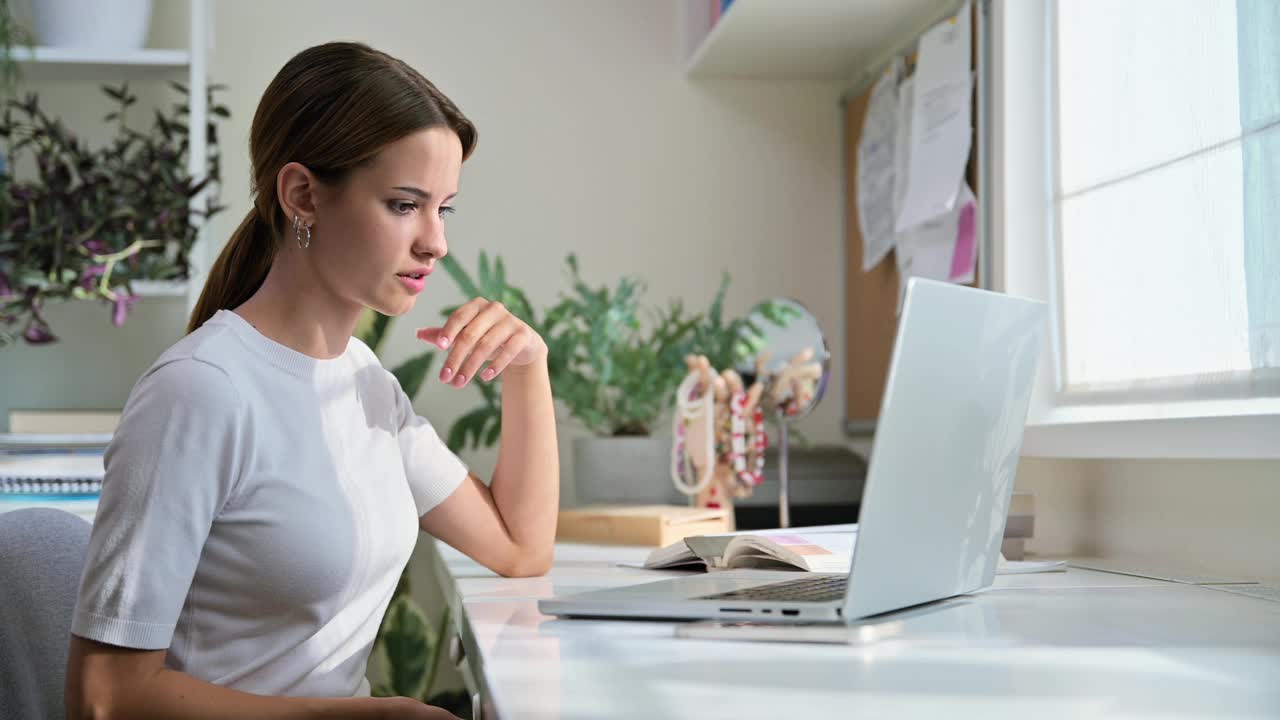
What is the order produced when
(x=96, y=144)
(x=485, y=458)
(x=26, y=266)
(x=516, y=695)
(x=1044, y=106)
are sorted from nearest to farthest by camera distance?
(x=516, y=695) < (x=1044, y=106) < (x=26, y=266) < (x=96, y=144) < (x=485, y=458)

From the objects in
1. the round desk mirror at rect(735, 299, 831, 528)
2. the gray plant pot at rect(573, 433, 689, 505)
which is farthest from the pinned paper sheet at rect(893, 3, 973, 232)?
the gray plant pot at rect(573, 433, 689, 505)

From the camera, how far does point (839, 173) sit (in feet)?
8.38

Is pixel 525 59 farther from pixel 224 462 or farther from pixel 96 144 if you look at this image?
pixel 224 462

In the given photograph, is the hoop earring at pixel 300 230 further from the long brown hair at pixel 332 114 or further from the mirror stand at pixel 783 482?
the mirror stand at pixel 783 482

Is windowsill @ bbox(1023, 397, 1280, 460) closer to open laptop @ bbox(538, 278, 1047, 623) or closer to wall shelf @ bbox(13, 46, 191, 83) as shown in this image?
open laptop @ bbox(538, 278, 1047, 623)

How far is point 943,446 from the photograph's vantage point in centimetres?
89

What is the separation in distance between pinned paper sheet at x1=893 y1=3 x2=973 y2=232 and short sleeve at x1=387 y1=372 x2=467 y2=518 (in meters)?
0.97

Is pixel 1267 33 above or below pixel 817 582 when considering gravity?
above

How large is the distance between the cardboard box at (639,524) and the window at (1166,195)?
49 cm

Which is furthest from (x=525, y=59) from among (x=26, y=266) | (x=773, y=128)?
(x=26, y=266)

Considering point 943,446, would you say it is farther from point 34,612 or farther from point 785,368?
point 785,368

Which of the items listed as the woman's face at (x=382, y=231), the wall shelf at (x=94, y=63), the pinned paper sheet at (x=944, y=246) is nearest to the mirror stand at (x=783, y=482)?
the pinned paper sheet at (x=944, y=246)

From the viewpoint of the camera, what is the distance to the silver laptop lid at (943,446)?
2.69 ft

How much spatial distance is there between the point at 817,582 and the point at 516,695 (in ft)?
1.45
